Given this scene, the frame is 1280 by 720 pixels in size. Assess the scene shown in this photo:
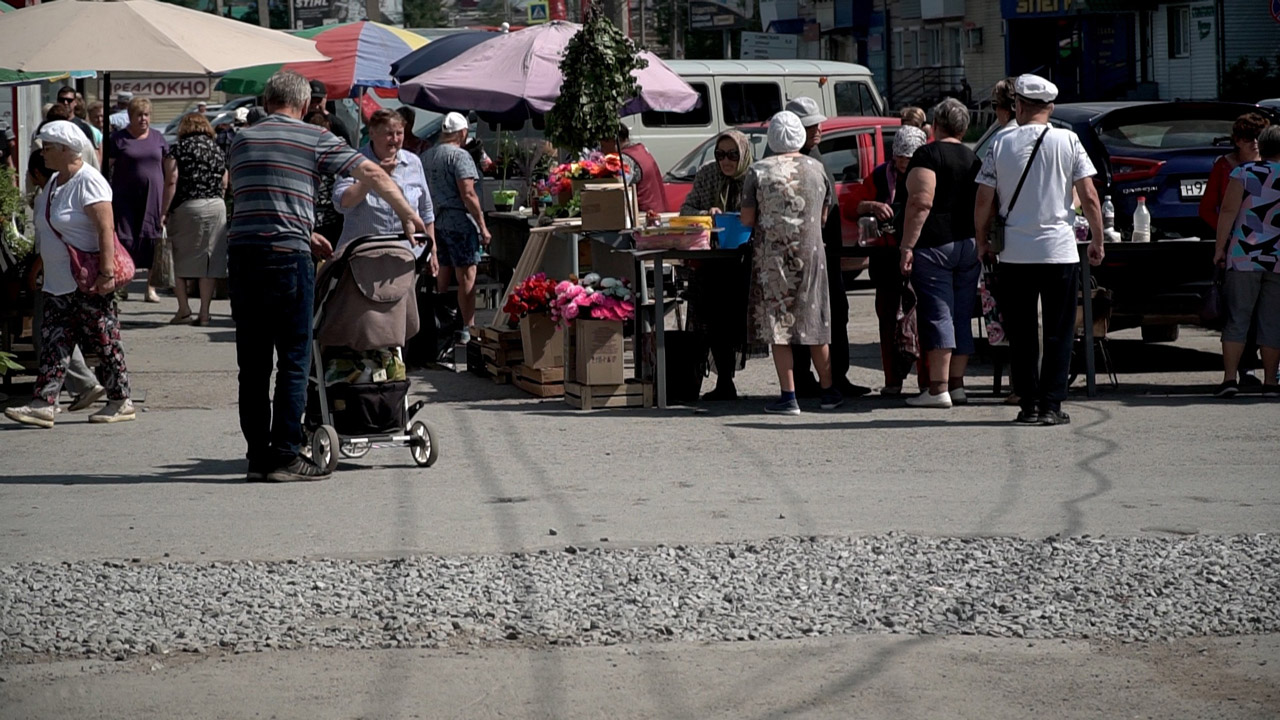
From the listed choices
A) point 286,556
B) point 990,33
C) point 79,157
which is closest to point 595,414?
point 79,157

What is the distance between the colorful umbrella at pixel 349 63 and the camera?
19.9m

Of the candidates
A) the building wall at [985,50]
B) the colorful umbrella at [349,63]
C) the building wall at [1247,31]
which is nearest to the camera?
the colorful umbrella at [349,63]

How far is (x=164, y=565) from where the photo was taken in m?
6.68

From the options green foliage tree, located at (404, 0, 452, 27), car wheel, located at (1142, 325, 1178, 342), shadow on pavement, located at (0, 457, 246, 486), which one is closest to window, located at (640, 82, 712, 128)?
car wheel, located at (1142, 325, 1178, 342)

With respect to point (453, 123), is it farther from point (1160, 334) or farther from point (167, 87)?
point (167, 87)

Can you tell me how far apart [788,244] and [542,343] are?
6.94ft

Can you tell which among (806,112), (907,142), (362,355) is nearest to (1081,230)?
(907,142)

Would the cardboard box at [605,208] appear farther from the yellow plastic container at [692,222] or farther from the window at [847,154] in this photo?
the window at [847,154]

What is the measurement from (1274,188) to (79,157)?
24.4ft

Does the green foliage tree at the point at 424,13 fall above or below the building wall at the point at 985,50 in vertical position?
above

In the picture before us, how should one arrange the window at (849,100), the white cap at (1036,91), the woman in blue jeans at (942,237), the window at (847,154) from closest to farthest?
the white cap at (1036,91) < the woman in blue jeans at (942,237) < the window at (847,154) < the window at (849,100)

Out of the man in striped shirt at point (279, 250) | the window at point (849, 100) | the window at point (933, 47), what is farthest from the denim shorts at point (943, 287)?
the window at point (933, 47)

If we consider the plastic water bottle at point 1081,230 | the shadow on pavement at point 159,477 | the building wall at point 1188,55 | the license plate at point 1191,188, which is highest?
the building wall at point 1188,55

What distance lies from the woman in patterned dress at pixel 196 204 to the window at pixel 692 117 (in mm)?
8092
